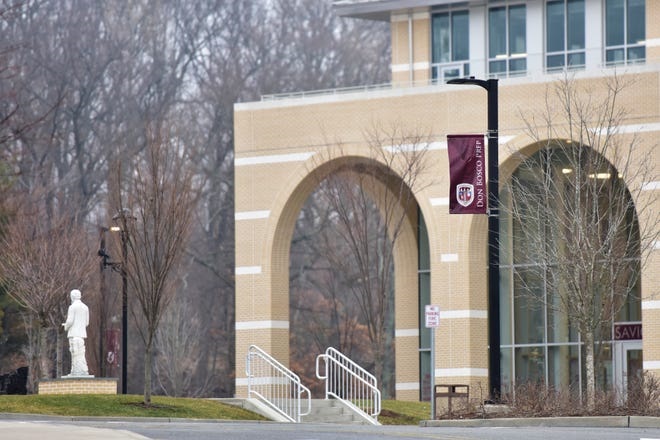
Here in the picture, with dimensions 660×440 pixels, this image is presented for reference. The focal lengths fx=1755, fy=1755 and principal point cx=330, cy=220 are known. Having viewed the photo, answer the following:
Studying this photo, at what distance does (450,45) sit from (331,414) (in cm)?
1416

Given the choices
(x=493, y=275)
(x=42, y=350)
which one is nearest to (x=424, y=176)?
(x=42, y=350)

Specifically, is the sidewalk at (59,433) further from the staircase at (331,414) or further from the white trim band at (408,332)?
the white trim band at (408,332)

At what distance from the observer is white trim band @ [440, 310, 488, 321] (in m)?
45.2

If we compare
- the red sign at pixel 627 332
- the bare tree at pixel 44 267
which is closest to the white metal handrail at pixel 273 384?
the bare tree at pixel 44 267

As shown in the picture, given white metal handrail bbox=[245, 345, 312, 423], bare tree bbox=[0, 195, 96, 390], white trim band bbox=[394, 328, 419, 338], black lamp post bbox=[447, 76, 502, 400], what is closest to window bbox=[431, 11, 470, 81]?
white trim band bbox=[394, 328, 419, 338]

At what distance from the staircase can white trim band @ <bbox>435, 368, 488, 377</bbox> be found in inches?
183

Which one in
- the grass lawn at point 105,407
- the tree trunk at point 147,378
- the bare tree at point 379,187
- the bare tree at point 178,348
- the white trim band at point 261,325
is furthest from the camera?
the bare tree at point 178,348

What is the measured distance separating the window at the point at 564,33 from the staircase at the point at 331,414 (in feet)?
42.0

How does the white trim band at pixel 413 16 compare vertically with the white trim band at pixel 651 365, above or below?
above

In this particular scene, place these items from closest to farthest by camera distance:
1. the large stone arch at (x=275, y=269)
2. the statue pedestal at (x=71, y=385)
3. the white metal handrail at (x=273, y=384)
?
the statue pedestal at (x=71, y=385)
the white metal handrail at (x=273, y=384)
the large stone arch at (x=275, y=269)

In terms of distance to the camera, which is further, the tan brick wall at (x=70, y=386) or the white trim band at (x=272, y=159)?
the white trim band at (x=272, y=159)

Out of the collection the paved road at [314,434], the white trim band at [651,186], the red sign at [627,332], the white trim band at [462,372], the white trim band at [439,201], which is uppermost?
the white trim band at [651,186]

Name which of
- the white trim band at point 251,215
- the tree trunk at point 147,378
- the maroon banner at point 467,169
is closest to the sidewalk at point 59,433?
the maroon banner at point 467,169

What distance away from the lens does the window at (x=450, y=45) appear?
50.5 m
